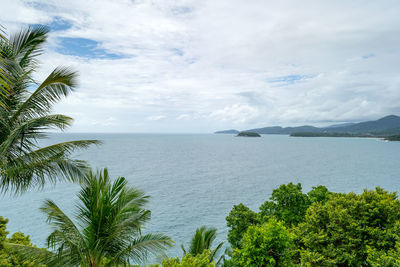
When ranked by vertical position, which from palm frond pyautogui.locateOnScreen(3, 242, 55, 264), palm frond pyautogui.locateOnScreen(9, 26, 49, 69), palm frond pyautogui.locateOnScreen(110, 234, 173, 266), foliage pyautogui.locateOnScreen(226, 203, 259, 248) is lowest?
foliage pyautogui.locateOnScreen(226, 203, 259, 248)

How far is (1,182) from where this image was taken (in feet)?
21.0

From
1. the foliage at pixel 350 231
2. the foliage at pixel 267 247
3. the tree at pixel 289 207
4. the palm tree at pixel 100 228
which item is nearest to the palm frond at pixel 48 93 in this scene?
the palm tree at pixel 100 228

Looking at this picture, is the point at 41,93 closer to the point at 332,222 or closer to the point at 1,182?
the point at 1,182

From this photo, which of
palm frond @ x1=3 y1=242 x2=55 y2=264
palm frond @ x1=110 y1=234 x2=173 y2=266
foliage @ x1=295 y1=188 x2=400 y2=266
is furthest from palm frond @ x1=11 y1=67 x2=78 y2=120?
foliage @ x1=295 y1=188 x2=400 y2=266

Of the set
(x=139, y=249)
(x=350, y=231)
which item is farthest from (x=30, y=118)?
(x=350, y=231)

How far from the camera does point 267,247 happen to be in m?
8.44

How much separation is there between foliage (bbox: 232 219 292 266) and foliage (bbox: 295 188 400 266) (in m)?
2.00

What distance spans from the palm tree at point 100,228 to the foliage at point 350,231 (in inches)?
287

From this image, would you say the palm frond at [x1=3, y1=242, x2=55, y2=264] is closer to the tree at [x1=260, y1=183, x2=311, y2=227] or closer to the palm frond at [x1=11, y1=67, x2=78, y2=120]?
the palm frond at [x1=11, y1=67, x2=78, y2=120]

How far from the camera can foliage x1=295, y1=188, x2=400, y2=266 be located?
9.53m

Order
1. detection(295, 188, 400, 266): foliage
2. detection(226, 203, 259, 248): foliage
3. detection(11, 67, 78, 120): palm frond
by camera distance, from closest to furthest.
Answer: detection(11, 67, 78, 120): palm frond
detection(295, 188, 400, 266): foliage
detection(226, 203, 259, 248): foliage

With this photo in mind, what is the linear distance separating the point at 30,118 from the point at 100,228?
140 inches

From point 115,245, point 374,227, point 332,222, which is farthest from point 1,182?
point 374,227

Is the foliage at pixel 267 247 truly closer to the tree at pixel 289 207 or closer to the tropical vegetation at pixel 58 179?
the tropical vegetation at pixel 58 179
